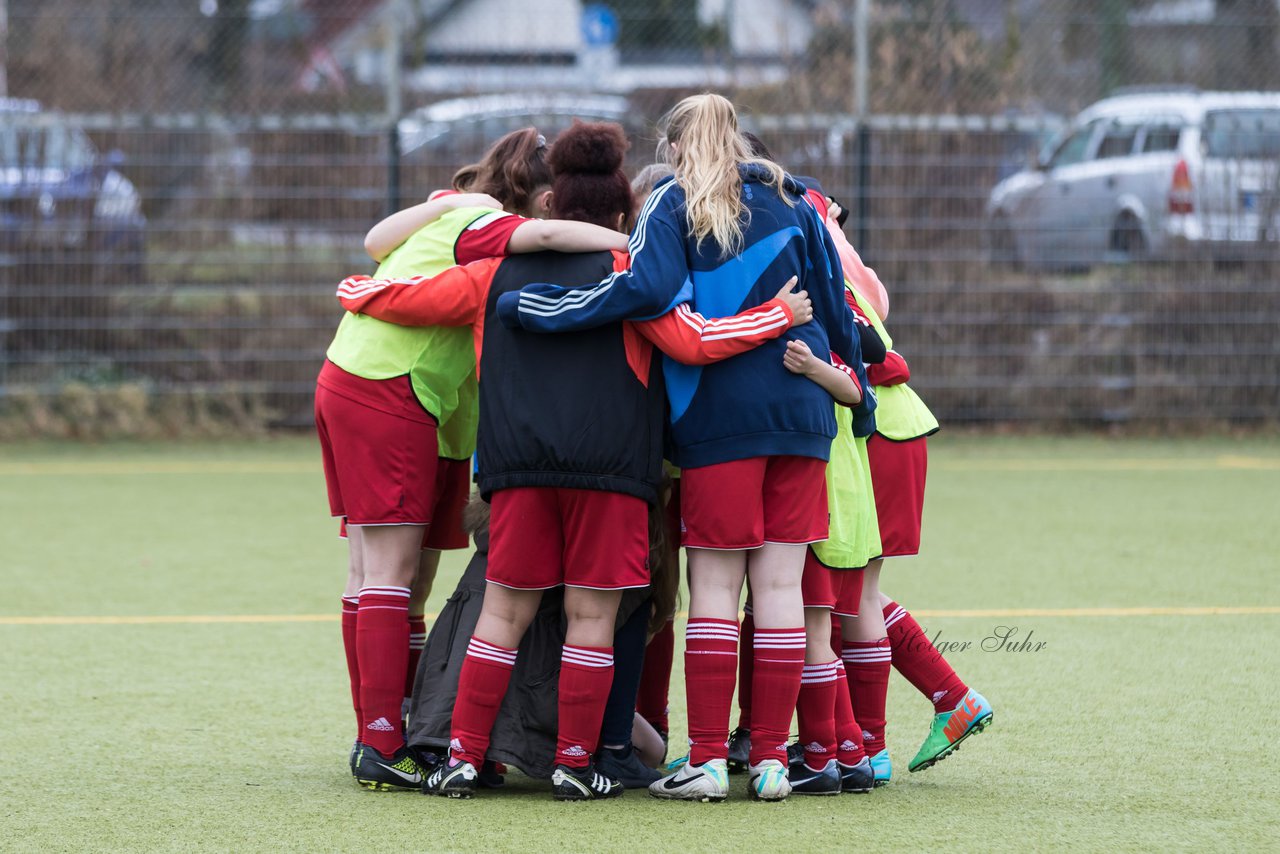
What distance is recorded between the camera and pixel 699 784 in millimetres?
3793

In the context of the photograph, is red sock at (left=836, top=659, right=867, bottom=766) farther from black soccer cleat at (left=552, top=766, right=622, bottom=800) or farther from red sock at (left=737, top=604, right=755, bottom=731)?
black soccer cleat at (left=552, top=766, right=622, bottom=800)

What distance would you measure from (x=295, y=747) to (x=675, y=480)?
1.24m

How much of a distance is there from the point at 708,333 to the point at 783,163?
7.44 meters

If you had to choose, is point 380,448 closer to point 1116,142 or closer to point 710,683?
point 710,683

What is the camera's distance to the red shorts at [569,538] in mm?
3738

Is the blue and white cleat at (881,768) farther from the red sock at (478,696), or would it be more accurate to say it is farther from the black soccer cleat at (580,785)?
the red sock at (478,696)

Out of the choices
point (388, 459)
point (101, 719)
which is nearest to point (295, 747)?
point (101, 719)

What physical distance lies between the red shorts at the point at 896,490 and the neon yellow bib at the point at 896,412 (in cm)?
2

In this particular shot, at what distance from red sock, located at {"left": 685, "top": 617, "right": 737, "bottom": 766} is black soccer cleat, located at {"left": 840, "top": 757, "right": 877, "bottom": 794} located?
306mm

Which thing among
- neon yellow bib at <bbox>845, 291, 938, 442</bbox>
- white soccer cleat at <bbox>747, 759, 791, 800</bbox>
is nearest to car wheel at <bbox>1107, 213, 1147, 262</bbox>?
neon yellow bib at <bbox>845, 291, 938, 442</bbox>

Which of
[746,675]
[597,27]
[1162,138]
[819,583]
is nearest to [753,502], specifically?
[819,583]

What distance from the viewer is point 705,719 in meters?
3.79

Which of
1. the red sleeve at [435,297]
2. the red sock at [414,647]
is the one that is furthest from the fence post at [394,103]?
the red sleeve at [435,297]

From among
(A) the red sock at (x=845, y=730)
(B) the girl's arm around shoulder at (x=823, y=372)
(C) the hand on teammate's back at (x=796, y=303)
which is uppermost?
(C) the hand on teammate's back at (x=796, y=303)
